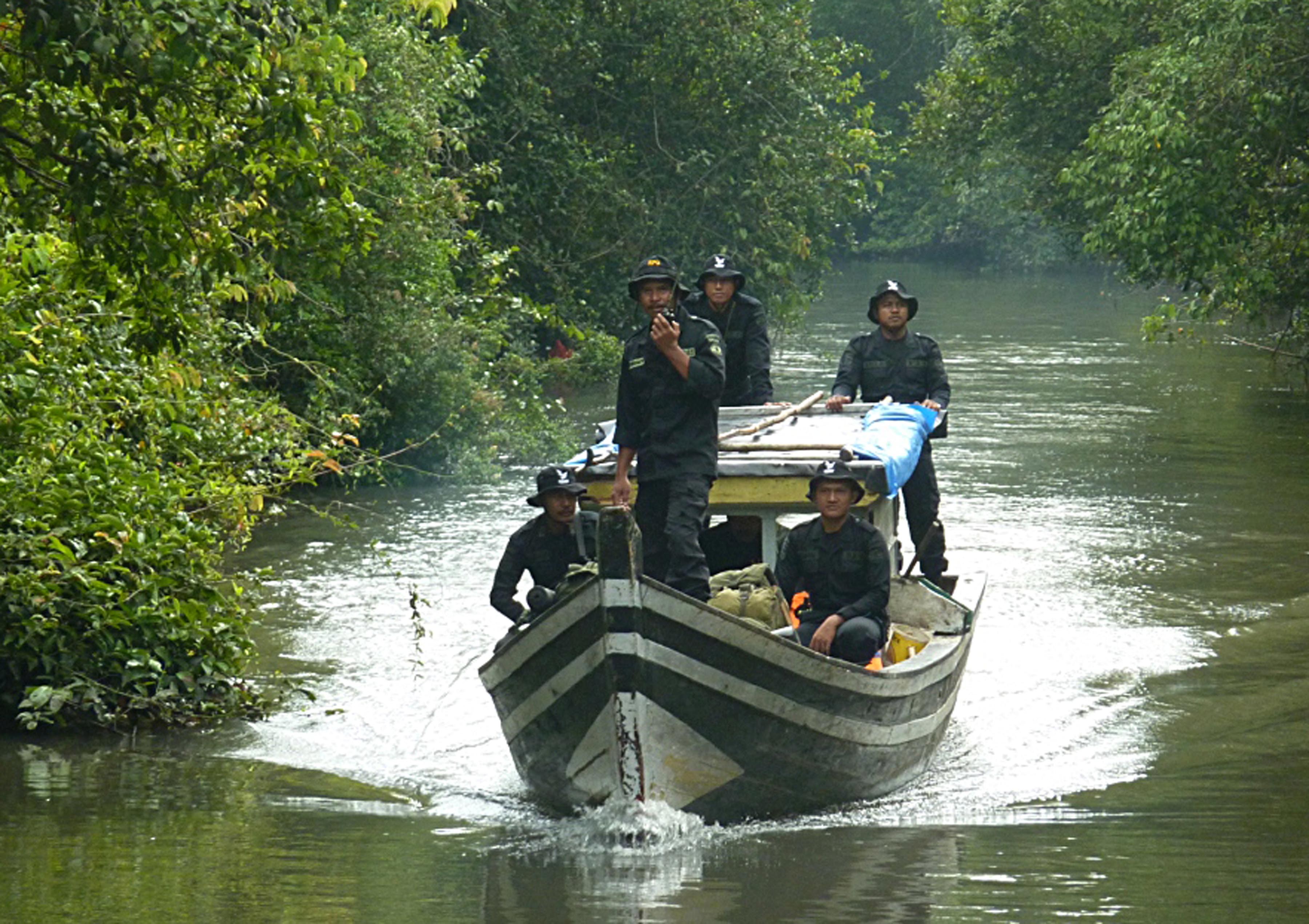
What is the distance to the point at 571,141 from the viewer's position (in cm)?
2519

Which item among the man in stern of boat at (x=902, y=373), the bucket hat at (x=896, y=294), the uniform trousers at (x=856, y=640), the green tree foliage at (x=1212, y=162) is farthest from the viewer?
the green tree foliage at (x=1212, y=162)

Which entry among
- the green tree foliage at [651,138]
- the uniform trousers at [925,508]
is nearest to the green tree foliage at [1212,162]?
the green tree foliage at [651,138]

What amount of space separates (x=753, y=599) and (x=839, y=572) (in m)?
0.45

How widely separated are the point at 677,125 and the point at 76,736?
746 inches

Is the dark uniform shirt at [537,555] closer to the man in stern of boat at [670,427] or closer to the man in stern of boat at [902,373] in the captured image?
the man in stern of boat at [670,427]

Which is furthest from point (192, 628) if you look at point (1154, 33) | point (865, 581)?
point (1154, 33)

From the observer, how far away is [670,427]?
361 inches

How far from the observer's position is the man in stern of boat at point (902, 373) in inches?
474

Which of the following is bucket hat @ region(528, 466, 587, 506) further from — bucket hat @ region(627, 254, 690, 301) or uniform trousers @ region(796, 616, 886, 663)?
uniform trousers @ region(796, 616, 886, 663)

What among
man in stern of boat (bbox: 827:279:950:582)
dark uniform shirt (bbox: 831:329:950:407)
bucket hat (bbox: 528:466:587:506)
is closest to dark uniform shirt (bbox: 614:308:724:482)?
bucket hat (bbox: 528:466:587:506)

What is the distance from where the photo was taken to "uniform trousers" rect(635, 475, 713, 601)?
891cm

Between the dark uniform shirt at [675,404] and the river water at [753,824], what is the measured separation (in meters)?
1.77

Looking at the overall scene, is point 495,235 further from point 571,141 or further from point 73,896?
point 73,896

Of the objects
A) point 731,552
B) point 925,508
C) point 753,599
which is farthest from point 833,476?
point 925,508
